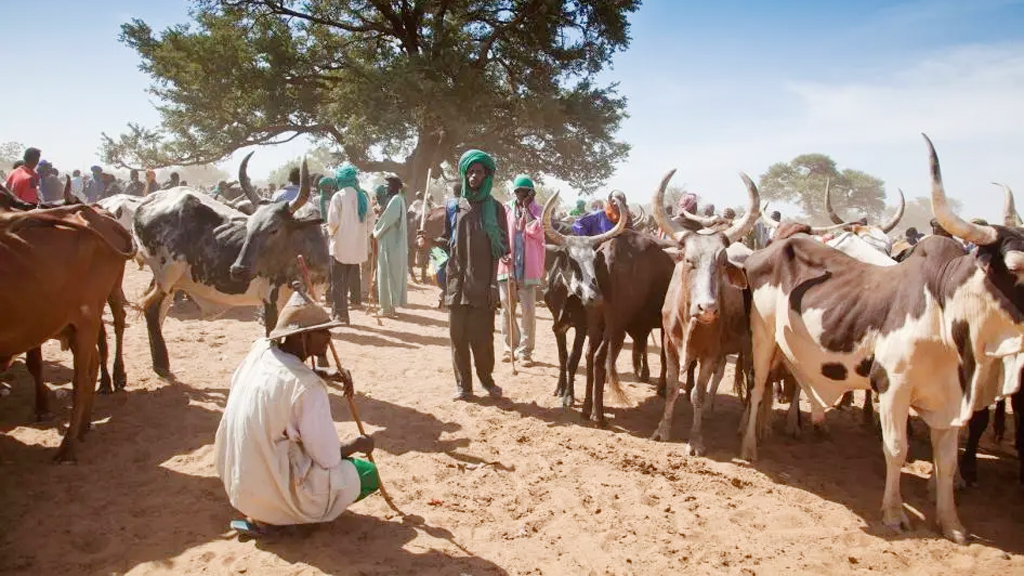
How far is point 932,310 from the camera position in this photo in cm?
416

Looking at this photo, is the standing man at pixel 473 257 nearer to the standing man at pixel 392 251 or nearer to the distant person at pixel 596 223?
the distant person at pixel 596 223

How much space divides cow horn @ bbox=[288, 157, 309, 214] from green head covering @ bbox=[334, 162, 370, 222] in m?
2.84

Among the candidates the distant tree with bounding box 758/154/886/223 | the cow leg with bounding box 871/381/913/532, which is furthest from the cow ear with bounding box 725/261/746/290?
the distant tree with bounding box 758/154/886/223

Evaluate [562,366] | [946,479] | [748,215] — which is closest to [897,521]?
[946,479]

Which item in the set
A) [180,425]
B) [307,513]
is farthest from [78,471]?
[307,513]

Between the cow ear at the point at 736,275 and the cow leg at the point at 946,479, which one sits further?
the cow ear at the point at 736,275

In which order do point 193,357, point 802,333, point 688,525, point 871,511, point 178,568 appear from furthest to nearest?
point 193,357, point 802,333, point 871,511, point 688,525, point 178,568

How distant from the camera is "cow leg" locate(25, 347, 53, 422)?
572cm

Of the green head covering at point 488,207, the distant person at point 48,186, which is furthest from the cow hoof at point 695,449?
the distant person at point 48,186

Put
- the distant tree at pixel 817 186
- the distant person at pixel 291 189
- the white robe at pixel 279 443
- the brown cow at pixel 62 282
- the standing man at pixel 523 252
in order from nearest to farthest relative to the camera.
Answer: the white robe at pixel 279 443, the brown cow at pixel 62 282, the standing man at pixel 523 252, the distant person at pixel 291 189, the distant tree at pixel 817 186

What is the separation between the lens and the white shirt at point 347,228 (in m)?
9.63

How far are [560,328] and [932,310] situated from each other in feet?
11.9

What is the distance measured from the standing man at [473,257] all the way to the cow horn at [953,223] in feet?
12.4

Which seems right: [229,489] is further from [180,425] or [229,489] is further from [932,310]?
[932,310]
